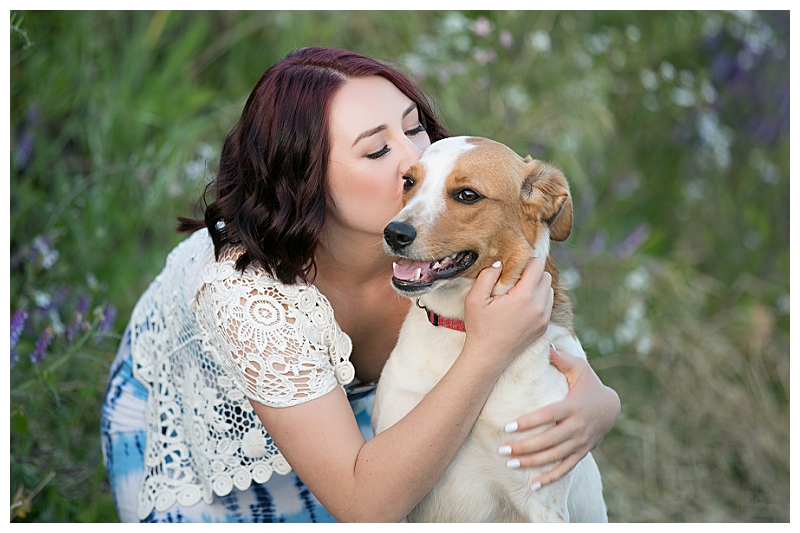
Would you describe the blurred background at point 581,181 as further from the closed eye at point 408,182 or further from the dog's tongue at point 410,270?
the dog's tongue at point 410,270

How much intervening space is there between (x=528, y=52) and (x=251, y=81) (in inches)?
62.9

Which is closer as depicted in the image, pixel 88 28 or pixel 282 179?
pixel 282 179

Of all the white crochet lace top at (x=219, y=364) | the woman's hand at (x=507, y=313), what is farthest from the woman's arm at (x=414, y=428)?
the white crochet lace top at (x=219, y=364)

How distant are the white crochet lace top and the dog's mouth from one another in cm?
30

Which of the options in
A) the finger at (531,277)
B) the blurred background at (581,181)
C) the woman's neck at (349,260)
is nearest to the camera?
the finger at (531,277)

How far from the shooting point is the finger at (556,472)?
6.33 ft

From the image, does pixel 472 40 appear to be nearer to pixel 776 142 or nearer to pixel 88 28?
pixel 88 28

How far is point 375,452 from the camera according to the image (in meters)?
1.90

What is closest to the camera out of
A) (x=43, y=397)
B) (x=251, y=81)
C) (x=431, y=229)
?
(x=431, y=229)

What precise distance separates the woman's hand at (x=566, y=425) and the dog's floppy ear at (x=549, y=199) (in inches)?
13.0

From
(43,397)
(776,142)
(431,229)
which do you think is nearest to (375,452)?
(431,229)

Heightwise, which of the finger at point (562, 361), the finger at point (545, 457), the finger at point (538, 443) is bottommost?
the finger at point (545, 457)

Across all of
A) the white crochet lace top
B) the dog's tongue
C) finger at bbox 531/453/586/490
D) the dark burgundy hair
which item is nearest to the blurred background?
the white crochet lace top

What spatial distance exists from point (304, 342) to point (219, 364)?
0.34 metres
